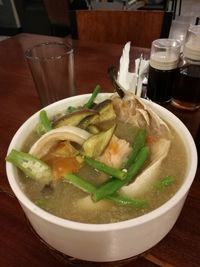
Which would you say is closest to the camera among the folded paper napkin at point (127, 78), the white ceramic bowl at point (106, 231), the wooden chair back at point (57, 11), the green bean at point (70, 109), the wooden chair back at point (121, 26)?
the white ceramic bowl at point (106, 231)

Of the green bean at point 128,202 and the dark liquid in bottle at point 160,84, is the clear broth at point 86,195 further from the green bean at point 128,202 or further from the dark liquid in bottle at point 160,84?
the dark liquid in bottle at point 160,84

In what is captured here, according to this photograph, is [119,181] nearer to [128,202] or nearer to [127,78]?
[128,202]

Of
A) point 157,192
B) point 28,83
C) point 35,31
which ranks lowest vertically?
point 35,31

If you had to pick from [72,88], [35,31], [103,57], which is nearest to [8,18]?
[35,31]

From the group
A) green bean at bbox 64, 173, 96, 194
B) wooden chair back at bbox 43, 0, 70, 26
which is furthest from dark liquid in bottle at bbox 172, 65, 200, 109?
wooden chair back at bbox 43, 0, 70, 26

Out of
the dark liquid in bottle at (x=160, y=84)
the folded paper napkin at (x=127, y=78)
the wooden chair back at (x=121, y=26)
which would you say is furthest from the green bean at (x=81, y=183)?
the wooden chair back at (x=121, y=26)

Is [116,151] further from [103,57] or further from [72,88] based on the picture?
[103,57]
